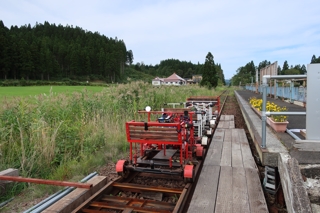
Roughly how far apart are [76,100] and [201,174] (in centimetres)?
529

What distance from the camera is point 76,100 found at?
26.7ft

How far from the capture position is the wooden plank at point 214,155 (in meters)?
5.11

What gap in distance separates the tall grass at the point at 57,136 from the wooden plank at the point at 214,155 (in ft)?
6.83

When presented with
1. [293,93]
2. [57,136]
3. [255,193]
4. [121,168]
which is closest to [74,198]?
[121,168]

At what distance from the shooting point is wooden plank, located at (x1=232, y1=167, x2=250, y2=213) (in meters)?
3.17

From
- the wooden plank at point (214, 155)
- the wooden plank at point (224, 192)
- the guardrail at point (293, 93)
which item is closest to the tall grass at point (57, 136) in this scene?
the wooden plank at point (214, 155)

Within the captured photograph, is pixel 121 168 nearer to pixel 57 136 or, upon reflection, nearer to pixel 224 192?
pixel 224 192

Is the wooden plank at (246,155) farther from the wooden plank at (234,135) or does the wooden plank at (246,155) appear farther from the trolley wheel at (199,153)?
the trolley wheel at (199,153)

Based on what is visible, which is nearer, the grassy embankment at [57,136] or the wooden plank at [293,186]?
the wooden plank at [293,186]

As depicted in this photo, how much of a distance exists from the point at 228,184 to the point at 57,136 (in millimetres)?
4170

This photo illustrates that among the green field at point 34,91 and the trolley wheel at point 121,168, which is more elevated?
the green field at point 34,91

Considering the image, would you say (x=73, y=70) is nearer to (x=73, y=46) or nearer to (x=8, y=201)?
(x=73, y=46)

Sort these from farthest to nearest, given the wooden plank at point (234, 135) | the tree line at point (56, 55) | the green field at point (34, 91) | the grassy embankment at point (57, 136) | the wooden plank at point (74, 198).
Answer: the tree line at point (56, 55) → the green field at point (34, 91) → the wooden plank at point (234, 135) → the grassy embankment at point (57, 136) → the wooden plank at point (74, 198)

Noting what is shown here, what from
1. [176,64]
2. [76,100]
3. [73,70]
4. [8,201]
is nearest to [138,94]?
[76,100]
